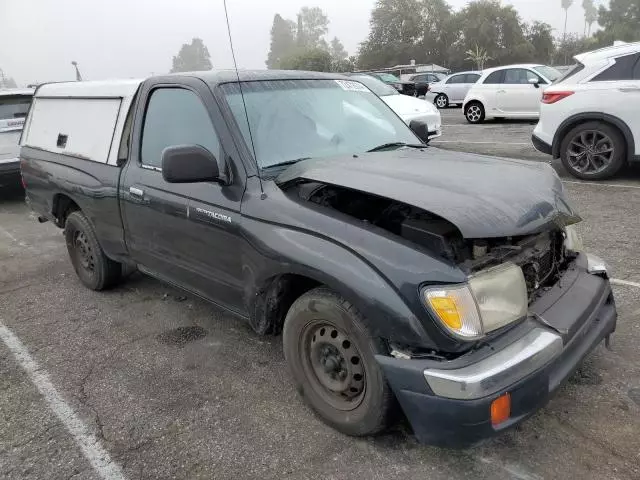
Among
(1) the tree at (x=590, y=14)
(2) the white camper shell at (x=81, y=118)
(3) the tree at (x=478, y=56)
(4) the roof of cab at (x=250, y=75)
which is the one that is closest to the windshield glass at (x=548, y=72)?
(4) the roof of cab at (x=250, y=75)

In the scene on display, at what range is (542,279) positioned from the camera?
2740 mm

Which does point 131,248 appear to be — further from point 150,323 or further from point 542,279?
point 542,279

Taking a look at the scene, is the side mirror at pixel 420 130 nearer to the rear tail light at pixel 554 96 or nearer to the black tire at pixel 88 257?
the black tire at pixel 88 257

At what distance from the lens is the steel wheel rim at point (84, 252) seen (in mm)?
4608

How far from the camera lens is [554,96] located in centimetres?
746

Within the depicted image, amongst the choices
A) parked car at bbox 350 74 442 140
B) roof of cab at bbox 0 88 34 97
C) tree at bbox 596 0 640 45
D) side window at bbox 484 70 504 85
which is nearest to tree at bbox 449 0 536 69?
tree at bbox 596 0 640 45

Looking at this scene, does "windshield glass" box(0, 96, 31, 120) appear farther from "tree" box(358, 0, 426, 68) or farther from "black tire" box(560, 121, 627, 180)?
"tree" box(358, 0, 426, 68)

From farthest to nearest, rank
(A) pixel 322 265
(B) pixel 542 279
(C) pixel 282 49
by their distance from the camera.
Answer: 1. (C) pixel 282 49
2. (B) pixel 542 279
3. (A) pixel 322 265

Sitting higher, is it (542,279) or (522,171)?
(522,171)

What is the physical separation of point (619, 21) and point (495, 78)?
74.8 meters

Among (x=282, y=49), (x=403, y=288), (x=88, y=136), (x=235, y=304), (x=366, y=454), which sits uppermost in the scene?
(x=282, y=49)

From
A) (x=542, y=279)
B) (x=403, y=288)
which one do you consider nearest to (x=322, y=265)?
(x=403, y=288)

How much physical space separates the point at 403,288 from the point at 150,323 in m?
2.55

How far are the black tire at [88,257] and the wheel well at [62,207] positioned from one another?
0.12 meters
